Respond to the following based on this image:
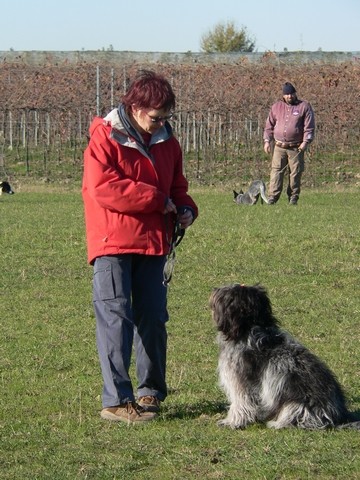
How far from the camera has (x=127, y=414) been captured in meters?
6.38

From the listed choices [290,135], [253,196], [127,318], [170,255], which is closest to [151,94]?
[170,255]

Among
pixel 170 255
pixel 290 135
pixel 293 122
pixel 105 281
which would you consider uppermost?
pixel 293 122

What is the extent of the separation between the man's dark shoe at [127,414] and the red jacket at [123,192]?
0.94 m

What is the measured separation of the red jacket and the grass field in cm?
114

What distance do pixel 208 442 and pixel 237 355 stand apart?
1.94 feet

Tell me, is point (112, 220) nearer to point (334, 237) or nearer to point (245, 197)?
point (334, 237)

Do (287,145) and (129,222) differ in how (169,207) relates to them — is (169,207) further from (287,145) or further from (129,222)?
(287,145)

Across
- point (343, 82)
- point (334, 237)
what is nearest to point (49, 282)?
point (334, 237)

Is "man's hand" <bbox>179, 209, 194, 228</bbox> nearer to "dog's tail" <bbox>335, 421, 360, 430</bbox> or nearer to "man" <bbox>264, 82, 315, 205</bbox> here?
"dog's tail" <bbox>335, 421, 360, 430</bbox>

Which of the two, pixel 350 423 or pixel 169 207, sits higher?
pixel 169 207

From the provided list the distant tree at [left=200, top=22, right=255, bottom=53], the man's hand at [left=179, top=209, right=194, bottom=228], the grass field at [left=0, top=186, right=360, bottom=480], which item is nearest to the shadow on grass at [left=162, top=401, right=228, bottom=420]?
the grass field at [left=0, top=186, right=360, bottom=480]

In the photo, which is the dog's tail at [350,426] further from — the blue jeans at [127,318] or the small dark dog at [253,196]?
the small dark dog at [253,196]

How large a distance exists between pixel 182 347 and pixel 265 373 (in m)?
2.59

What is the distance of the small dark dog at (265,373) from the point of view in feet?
19.8
